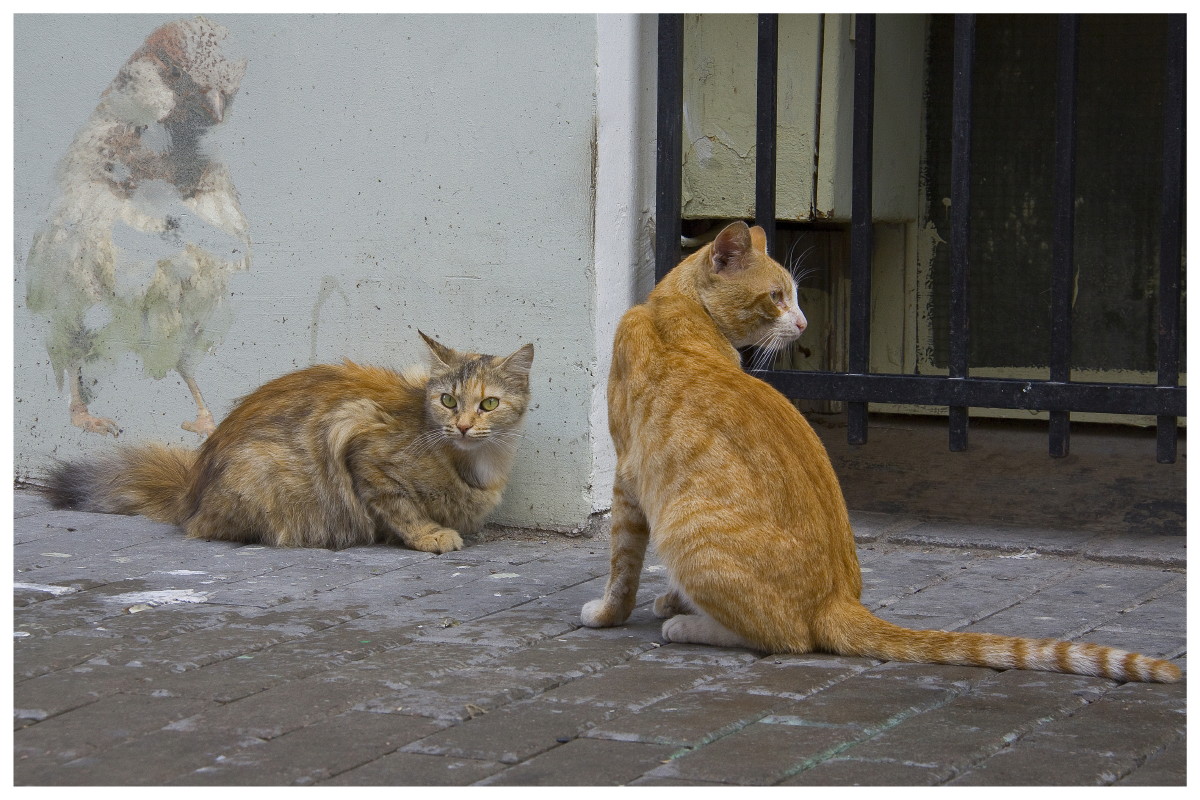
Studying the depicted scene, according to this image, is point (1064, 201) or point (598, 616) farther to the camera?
point (1064, 201)

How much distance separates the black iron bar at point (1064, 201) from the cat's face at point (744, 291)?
4.16ft

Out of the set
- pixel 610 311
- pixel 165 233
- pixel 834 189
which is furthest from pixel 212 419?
pixel 834 189

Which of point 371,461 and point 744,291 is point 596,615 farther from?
point 371,461

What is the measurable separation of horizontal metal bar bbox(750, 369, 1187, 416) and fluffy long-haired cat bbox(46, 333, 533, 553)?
40.4 inches

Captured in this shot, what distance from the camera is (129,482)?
556 cm

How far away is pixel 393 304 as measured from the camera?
5547 mm

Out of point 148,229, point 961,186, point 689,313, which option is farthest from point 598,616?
point 148,229

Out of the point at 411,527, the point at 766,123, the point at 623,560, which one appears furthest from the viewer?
the point at 766,123

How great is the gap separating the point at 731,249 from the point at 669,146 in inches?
50.9

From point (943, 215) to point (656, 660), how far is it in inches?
149

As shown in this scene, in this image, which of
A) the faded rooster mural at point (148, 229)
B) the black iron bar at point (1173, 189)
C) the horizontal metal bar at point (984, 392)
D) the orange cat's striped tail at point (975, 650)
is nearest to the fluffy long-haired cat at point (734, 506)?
the orange cat's striped tail at point (975, 650)

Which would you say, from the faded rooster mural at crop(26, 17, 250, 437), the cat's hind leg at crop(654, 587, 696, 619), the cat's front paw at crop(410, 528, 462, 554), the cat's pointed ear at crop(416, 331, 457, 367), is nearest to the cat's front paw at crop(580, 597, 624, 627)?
the cat's hind leg at crop(654, 587, 696, 619)

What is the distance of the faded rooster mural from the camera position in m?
5.79

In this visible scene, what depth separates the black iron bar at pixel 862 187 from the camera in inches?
196
